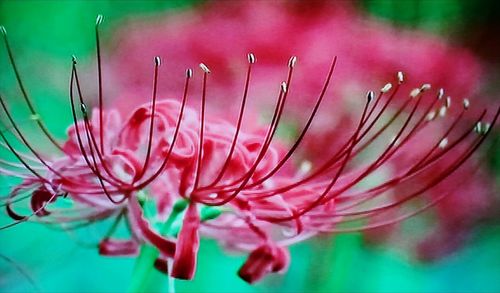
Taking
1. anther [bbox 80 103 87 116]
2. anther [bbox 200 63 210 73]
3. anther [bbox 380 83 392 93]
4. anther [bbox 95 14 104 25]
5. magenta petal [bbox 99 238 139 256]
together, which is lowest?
magenta petal [bbox 99 238 139 256]

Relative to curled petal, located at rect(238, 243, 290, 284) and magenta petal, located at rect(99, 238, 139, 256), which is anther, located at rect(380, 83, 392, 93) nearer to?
curled petal, located at rect(238, 243, 290, 284)

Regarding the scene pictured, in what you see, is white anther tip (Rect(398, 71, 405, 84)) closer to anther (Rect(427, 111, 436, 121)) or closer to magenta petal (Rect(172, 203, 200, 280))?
anther (Rect(427, 111, 436, 121))

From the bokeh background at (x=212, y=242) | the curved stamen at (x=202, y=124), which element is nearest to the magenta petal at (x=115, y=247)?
the bokeh background at (x=212, y=242)

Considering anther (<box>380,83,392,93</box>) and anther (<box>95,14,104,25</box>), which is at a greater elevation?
anther (<box>95,14,104,25</box>)

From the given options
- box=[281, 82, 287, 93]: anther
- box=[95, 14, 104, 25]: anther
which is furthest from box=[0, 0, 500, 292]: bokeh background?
box=[281, 82, 287, 93]: anther

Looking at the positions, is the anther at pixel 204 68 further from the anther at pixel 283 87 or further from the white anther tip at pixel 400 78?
the white anther tip at pixel 400 78

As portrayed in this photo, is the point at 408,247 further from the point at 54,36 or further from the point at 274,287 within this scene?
the point at 54,36
